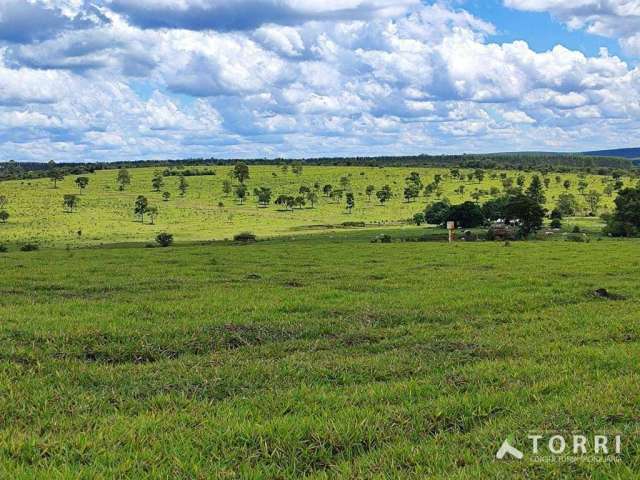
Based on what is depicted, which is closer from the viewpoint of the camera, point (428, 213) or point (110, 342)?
point (110, 342)

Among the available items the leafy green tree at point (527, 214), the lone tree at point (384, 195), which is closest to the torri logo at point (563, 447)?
the leafy green tree at point (527, 214)

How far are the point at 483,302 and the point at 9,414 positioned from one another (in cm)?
1237

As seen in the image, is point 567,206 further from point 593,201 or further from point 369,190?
point 369,190

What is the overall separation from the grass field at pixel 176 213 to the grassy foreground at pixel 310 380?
84412 mm

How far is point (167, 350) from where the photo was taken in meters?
11.3

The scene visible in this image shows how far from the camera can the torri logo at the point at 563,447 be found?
6457mm

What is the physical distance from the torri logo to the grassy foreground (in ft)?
0.39

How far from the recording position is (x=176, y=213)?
15150 centimetres

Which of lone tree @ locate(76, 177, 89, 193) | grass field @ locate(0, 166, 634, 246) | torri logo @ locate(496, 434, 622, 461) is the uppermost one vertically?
lone tree @ locate(76, 177, 89, 193)

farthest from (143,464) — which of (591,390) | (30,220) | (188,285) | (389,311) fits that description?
(30,220)

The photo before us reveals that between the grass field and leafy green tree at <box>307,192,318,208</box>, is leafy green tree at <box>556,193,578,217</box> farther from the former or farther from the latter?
leafy green tree at <box>307,192,318,208</box>

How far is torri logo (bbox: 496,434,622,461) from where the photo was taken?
646cm

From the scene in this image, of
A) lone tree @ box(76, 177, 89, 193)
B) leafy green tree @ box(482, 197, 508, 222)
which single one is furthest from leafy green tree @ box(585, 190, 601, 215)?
lone tree @ box(76, 177, 89, 193)

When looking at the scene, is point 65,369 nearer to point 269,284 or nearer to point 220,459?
point 220,459
